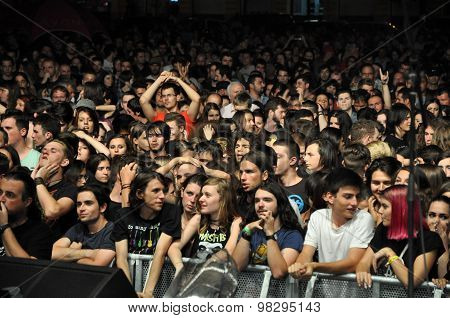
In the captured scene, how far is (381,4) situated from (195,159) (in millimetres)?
21748

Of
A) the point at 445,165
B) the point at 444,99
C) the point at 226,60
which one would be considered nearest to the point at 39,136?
the point at 445,165

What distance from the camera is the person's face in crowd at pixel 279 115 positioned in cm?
917

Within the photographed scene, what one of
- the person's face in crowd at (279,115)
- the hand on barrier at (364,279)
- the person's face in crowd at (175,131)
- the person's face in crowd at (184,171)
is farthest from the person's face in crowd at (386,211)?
the person's face in crowd at (279,115)

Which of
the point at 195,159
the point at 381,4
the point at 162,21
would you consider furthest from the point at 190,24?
the point at 195,159

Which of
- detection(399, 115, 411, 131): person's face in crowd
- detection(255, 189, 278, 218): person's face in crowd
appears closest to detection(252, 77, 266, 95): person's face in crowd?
detection(399, 115, 411, 131): person's face in crowd

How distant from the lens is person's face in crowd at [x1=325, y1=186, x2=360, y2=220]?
521 centimetres

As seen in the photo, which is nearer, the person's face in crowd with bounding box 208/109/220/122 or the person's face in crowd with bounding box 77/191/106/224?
the person's face in crowd with bounding box 77/191/106/224

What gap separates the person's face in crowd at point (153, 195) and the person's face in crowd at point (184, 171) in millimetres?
798

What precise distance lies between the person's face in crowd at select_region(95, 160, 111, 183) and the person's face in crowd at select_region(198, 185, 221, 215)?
139 centimetres

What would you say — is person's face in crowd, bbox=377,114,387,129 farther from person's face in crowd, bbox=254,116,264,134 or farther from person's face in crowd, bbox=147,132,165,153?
person's face in crowd, bbox=147,132,165,153

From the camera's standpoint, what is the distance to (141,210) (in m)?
5.59

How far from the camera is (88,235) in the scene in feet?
18.5

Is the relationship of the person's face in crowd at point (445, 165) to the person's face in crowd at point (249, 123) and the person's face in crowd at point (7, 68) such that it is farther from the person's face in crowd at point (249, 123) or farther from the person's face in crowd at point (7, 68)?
the person's face in crowd at point (7, 68)

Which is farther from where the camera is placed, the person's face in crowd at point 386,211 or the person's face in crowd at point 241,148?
the person's face in crowd at point 241,148
